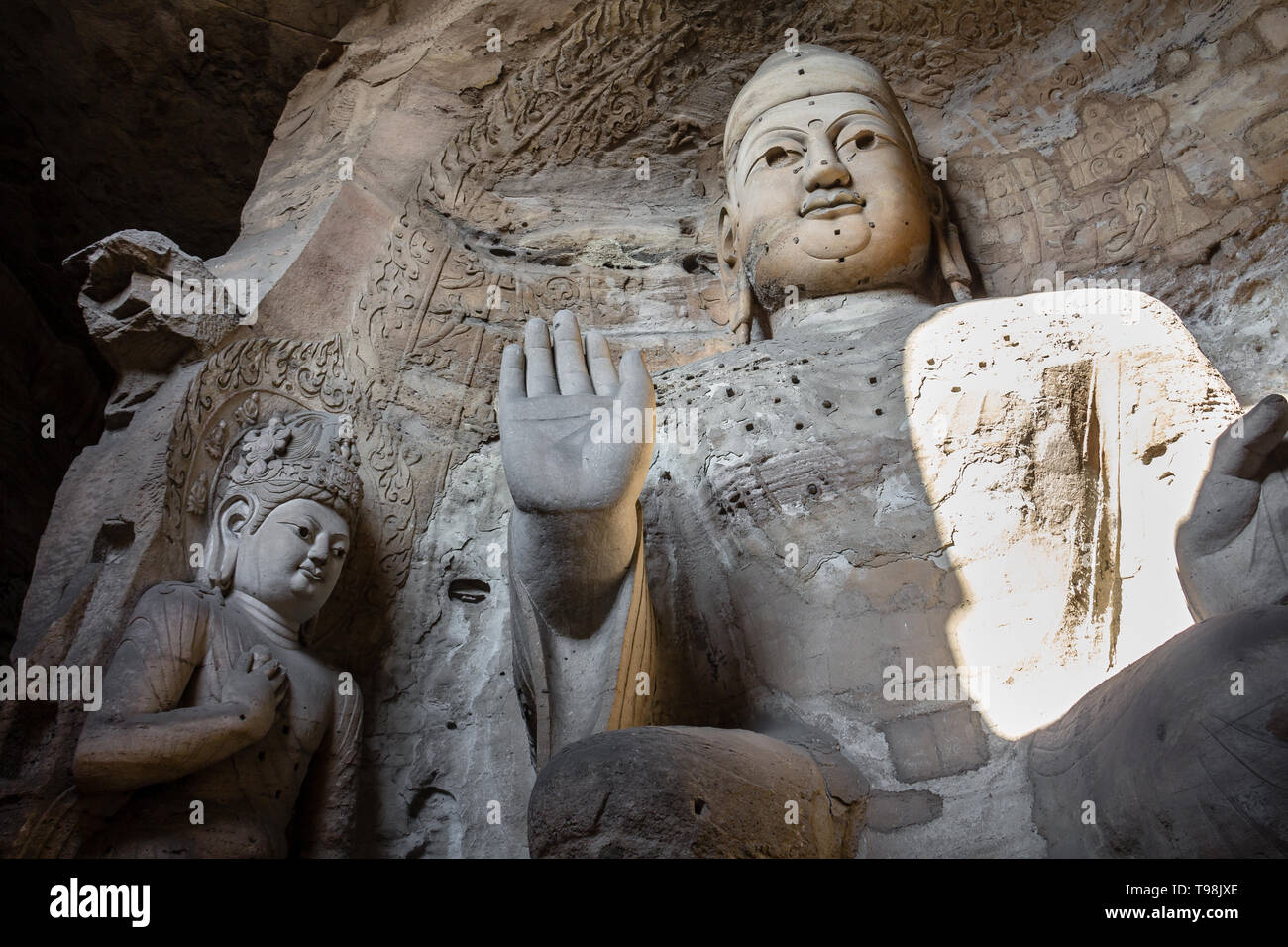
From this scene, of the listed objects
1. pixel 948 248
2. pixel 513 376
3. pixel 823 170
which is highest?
pixel 823 170

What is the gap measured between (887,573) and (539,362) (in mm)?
1028

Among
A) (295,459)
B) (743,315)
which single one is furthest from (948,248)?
(295,459)

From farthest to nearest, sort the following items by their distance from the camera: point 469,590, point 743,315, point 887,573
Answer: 1. point 743,315
2. point 469,590
3. point 887,573

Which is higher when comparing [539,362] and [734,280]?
[734,280]

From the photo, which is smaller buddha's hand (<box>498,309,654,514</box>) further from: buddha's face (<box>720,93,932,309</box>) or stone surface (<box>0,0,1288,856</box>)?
buddha's face (<box>720,93,932,309</box>)

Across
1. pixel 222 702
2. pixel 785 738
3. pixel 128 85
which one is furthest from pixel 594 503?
pixel 128 85

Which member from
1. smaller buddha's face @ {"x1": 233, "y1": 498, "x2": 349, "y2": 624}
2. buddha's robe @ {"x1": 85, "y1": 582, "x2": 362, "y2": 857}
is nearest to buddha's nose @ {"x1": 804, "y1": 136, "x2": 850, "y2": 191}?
smaller buddha's face @ {"x1": 233, "y1": 498, "x2": 349, "y2": 624}

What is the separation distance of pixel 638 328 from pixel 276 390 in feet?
4.80

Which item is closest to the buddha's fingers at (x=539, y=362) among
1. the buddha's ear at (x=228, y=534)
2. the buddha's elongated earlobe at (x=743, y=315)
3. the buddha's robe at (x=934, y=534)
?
the buddha's robe at (x=934, y=534)

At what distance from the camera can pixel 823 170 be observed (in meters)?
3.82

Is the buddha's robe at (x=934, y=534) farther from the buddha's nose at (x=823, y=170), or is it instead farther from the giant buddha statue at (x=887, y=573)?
the buddha's nose at (x=823, y=170)

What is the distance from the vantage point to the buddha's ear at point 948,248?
4.05 m

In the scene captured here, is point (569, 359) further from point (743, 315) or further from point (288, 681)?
point (743, 315)

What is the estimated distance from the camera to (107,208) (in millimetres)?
5258
